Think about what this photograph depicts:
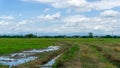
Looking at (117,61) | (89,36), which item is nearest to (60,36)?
(89,36)

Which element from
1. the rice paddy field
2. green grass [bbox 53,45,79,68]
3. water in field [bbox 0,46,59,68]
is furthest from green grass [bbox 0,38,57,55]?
green grass [bbox 53,45,79,68]

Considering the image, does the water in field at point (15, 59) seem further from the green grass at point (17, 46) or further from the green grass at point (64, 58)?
the green grass at point (17, 46)

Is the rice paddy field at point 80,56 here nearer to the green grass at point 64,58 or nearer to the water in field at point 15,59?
the green grass at point 64,58

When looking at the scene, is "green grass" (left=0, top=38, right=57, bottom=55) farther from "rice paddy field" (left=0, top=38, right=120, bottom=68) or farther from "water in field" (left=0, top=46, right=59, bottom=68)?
"water in field" (left=0, top=46, right=59, bottom=68)

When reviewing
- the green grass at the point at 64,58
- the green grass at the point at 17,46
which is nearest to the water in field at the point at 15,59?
the green grass at the point at 64,58

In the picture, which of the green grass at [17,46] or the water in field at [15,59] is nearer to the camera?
the water in field at [15,59]

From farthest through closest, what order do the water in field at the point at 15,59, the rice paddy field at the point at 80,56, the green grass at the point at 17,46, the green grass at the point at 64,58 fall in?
the green grass at the point at 17,46 < the water in field at the point at 15,59 < the green grass at the point at 64,58 < the rice paddy field at the point at 80,56

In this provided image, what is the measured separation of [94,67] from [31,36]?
13209cm

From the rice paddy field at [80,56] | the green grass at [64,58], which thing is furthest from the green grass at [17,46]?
the green grass at [64,58]

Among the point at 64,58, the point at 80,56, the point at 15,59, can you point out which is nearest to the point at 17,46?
the point at 15,59

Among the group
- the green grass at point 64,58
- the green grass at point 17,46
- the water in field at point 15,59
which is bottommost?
the water in field at point 15,59

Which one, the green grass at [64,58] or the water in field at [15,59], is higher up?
the green grass at [64,58]

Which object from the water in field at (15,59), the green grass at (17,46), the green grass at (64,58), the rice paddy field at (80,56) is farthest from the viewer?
the green grass at (17,46)

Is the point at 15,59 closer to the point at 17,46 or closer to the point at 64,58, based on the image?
the point at 64,58
